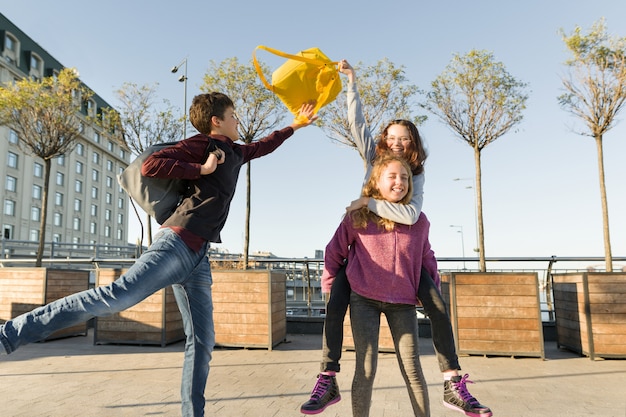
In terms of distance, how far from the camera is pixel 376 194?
2.65 metres

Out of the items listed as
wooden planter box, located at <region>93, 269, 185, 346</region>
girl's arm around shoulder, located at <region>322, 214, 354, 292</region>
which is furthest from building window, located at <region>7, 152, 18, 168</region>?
girl's arm around shoulder, located at <region>322, 214, 354, 292</region>

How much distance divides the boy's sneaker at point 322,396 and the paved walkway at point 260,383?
1503mm

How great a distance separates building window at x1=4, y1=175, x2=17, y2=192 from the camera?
141ft

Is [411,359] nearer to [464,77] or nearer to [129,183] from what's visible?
[129,183]

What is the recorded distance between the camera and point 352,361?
6.50 metres

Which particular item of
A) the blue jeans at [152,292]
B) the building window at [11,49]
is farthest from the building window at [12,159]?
the blue jeans at [152,292]

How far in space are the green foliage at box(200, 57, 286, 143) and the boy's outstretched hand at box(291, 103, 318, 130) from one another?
22.7ft

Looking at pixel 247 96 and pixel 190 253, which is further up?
pixel 247 96

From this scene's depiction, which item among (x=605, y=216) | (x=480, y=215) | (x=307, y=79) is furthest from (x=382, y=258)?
(x=605, y=216)

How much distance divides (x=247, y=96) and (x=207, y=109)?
7.28 m

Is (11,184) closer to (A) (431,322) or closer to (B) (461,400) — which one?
(A) (431,322)

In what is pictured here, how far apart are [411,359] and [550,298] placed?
6698 millimetres

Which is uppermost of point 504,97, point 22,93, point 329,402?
point 22,93

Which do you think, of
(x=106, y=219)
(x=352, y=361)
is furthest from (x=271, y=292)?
(x=106, y=219)
